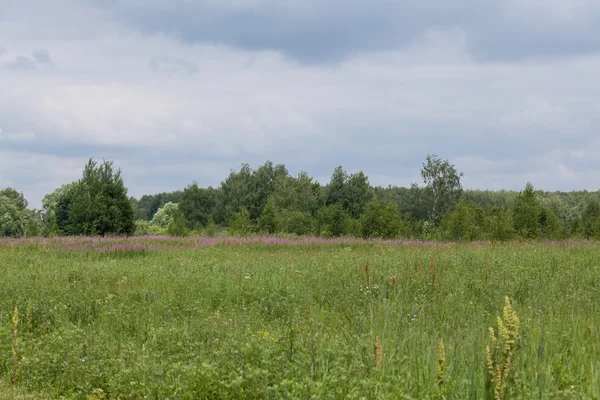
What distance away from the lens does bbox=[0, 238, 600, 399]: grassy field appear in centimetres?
424

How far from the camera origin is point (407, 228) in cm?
3581

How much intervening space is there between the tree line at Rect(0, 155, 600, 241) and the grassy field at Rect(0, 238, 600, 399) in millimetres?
18598

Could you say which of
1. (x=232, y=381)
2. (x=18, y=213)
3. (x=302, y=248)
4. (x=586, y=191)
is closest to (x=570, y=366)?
(x=232, y=381)

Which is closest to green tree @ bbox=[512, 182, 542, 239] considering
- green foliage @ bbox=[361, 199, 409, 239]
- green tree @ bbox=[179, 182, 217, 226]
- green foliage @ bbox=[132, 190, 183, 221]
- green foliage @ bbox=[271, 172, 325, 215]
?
green foliage @ bbox=[361, 199, 409, 239]

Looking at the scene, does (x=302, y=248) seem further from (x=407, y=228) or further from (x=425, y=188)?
(x=425, y=188)

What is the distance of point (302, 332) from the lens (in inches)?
230

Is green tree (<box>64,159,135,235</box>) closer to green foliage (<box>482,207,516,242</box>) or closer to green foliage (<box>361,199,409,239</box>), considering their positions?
green foliage (<box>361,199,409,239</box>)

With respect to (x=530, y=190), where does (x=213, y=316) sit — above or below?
below

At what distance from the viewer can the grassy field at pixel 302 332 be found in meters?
4.24

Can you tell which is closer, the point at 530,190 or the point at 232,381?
the point at 232,381

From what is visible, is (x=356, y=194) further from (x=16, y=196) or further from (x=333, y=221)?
(x=16, y=196)

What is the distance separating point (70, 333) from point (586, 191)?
135 metres

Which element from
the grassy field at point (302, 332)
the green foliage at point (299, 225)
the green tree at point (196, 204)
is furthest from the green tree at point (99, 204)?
the green tree at point (196, 204)

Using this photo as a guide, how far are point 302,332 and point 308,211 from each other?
51.1 metres
